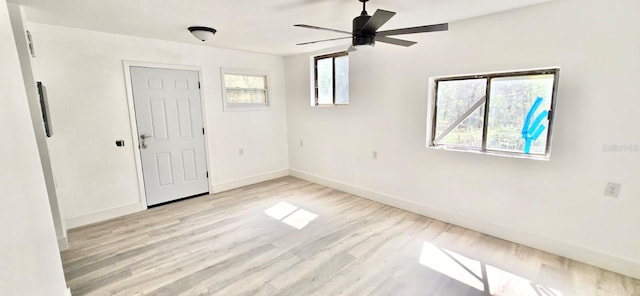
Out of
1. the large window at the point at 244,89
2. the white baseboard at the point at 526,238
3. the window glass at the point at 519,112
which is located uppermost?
the large window at the point at 244,89

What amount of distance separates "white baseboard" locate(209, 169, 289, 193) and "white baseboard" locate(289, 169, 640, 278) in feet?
6.27

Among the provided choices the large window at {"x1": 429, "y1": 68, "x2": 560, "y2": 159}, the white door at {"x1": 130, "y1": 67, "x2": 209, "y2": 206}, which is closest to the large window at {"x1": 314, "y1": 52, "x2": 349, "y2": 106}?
the large window at {"x1": 429, "y1": 68, "x2": 560, "y2": 159}

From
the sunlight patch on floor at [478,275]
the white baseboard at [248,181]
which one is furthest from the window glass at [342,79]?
the sunlight patch on floor at [478,275]

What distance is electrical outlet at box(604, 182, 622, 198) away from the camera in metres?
2.32

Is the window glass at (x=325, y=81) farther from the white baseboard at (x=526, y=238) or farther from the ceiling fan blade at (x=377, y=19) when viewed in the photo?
the ceiling fan blade at (x=377, y=19)

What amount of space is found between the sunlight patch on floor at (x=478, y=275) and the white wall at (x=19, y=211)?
2.65 metres

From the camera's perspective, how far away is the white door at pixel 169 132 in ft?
12.3

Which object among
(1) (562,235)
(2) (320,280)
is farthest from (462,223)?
(2) (320,280)

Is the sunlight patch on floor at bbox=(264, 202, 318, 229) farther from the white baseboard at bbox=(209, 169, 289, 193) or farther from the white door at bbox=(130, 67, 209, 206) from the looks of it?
the white door at bbox=(130, 67, 209, 206)

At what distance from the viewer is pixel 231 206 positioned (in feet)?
13.1

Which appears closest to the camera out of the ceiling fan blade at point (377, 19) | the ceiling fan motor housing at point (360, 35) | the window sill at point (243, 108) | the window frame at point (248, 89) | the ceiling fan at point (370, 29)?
the ceiling fan blade at point (377, 19)

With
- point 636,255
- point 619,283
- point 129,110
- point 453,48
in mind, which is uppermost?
point 453,48

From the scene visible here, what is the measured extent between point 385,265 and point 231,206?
239 cm

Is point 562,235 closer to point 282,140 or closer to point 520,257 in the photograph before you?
point 520,257
